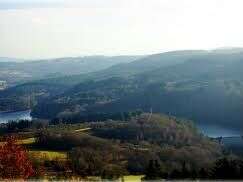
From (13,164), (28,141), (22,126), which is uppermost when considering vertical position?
(13,164)

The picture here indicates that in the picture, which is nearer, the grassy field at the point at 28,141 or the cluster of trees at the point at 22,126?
the grassy field at the point at 28,141

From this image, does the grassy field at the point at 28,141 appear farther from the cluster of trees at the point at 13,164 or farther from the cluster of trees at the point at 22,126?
the cluster of trees at the point at 13,164

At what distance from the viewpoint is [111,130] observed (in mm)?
149000

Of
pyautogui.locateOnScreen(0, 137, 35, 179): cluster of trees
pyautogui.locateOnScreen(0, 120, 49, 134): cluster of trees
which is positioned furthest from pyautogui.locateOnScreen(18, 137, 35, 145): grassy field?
pyautogui.locateOnScreen(0, 137, 35, 179): cluster of trees

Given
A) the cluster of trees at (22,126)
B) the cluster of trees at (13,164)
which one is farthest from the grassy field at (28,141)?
the cluster of trees at (13,164)

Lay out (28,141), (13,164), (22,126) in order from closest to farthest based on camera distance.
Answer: (13,164), (28,141), (22,126)

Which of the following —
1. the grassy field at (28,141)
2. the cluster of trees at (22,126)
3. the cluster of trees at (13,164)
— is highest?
the cluster of trees at (13,164)

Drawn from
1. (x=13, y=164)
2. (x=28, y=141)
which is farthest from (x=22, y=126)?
(x=13, y=164)

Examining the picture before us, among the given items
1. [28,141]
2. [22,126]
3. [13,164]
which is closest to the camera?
[13,164]

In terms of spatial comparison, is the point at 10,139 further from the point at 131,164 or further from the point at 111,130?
the point at 111,130

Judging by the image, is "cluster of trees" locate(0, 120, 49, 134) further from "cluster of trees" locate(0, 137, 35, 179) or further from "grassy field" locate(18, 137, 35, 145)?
"cluster of trees" locate(0, 137, 35, 179)

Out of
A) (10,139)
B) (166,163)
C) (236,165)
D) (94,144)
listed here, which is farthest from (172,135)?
(10,139)

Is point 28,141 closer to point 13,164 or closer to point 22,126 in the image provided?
point 22,126

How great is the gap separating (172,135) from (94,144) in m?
30.1
